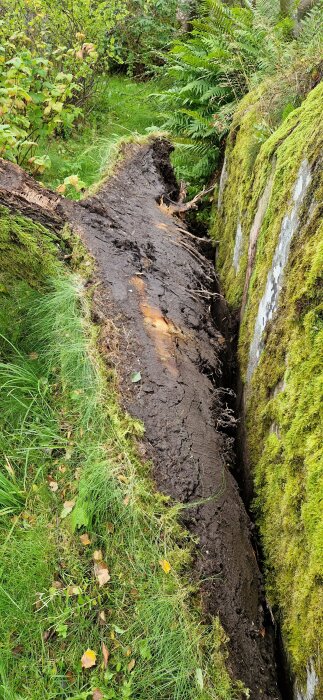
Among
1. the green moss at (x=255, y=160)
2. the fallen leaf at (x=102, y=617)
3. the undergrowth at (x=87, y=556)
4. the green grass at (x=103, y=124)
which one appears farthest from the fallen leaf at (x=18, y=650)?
the green grass at (x=103, y=124)

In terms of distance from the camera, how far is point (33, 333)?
3350mm

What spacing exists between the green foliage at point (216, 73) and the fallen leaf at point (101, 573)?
14.4 ft

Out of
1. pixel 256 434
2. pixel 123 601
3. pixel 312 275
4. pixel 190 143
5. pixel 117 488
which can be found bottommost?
pixel 123 601

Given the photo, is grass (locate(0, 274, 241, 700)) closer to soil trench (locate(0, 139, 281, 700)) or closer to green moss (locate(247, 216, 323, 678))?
soil trench (locate(0, 139, 281, 700))

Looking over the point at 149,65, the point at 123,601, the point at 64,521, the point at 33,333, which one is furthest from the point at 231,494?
the point at 149,65

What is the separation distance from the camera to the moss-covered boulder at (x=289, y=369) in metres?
1.89

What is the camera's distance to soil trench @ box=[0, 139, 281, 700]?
2.01m

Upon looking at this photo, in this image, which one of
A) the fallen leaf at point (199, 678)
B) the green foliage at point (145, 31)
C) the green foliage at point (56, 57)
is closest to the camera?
the fallen leaf at point (199, 678)

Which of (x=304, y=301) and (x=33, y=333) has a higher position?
(x=304, y=301)

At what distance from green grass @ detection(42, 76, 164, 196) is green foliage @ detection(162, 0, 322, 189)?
538 millimetres

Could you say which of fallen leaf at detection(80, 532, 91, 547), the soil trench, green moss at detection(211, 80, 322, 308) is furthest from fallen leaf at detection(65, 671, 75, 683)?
green moss at detection(211, 80, 322, 308)

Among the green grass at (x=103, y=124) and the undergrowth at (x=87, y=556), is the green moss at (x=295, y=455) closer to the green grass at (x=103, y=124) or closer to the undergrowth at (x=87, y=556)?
the undergrowth at (x=87, y=556)

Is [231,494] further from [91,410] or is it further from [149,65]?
[149,65]

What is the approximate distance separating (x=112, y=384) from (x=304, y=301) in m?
0.97
